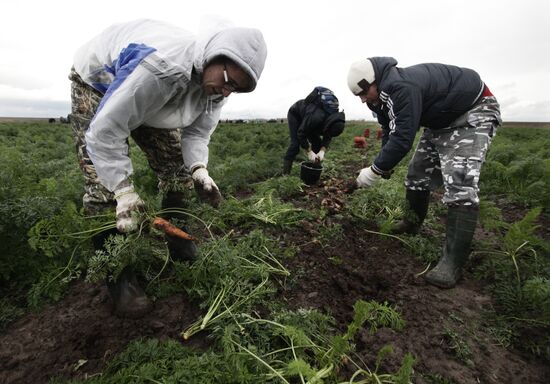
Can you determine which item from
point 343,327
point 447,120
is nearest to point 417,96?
point 447,120

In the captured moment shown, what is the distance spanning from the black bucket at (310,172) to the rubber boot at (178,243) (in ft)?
9.92

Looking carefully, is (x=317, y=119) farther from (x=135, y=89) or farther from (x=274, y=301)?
(x=135, y=89)

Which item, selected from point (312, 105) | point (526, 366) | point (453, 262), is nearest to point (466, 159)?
point (453, 262)

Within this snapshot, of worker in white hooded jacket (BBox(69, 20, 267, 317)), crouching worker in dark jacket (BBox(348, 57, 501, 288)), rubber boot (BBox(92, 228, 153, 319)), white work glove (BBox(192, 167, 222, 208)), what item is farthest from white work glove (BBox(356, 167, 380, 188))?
rubber boot (BBox(92, 228, 153, 319))

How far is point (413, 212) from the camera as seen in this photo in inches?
146

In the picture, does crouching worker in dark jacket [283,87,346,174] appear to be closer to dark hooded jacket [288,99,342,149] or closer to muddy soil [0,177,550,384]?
dark hooded jacket [288,99,342,149]

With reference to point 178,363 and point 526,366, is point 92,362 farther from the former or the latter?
point 526,366

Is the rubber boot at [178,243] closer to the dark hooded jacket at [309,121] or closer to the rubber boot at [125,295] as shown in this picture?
the rubber boot at [125,295]

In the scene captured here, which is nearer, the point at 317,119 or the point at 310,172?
the point at 310,172

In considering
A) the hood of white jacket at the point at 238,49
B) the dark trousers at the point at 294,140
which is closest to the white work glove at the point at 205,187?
the hood of white jacket at the point at 238,49

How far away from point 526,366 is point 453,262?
1.00 meters

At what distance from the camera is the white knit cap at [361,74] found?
3.02 metres

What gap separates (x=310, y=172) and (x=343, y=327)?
3508 millimetres

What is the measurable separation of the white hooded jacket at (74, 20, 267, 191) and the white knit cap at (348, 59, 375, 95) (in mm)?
1317
